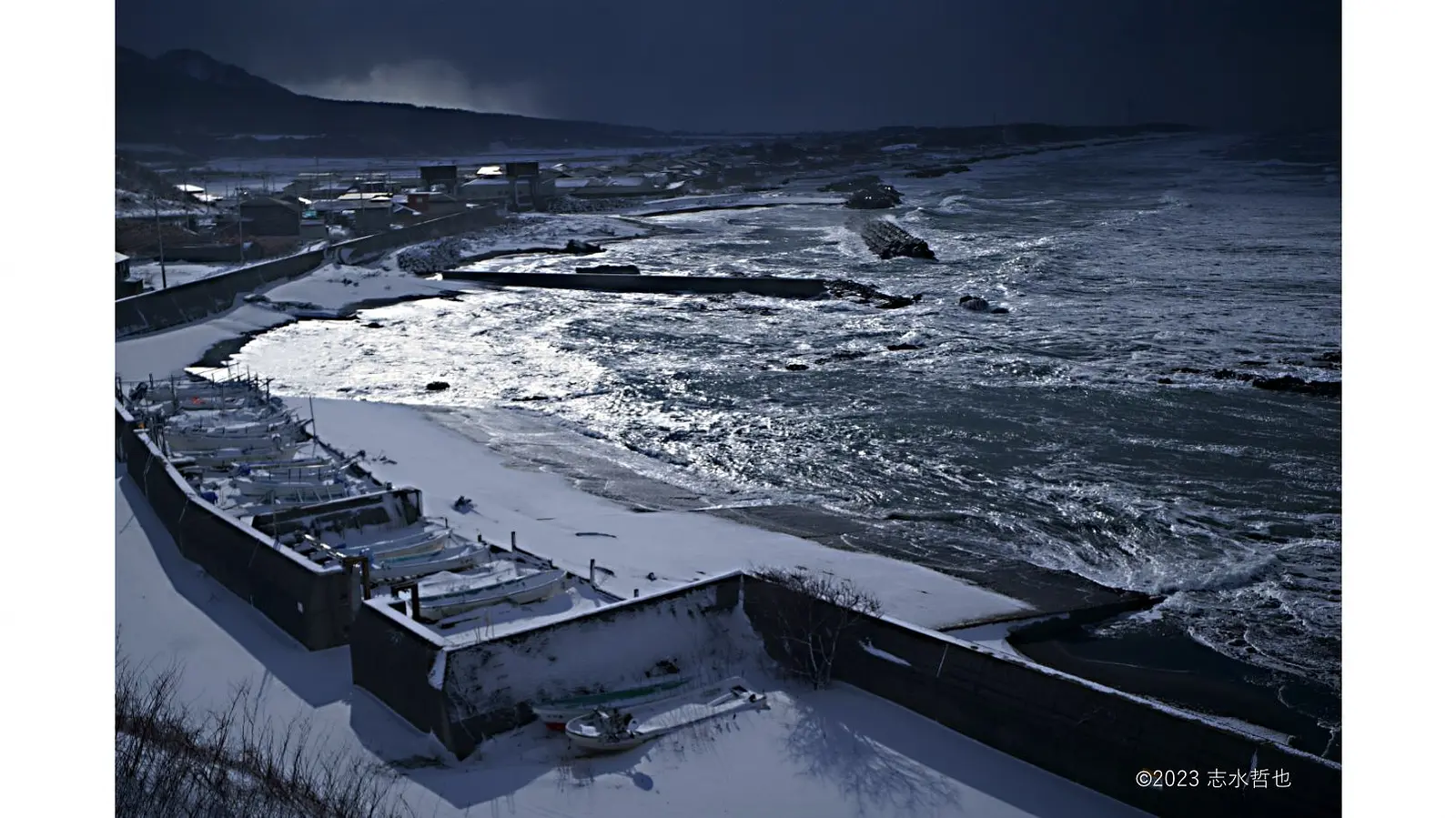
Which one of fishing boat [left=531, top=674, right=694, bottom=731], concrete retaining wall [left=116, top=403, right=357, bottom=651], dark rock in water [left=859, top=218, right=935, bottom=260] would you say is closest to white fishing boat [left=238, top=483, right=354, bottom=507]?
concrete retaining wall [left=116, top=403, right=357, bottom=651]

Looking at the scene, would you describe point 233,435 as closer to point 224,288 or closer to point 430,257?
point 224,288

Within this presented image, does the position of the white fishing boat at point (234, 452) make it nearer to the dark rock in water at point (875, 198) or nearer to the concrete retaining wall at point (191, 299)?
the concrete retaining wall at point (191, 299)

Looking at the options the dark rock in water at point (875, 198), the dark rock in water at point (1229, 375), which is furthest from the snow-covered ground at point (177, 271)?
the dark rock in water at point (875, 198)

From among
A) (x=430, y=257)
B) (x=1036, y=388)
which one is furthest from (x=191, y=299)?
(x=1036, y=388)

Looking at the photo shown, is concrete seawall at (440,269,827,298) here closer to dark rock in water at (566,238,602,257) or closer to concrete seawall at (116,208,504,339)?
concrete seawall at (116,208,504,339)

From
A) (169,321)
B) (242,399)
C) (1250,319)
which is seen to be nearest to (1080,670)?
(242,399)

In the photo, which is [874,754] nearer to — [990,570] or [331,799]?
[331,799]
